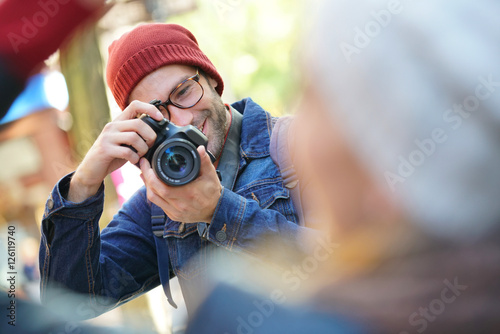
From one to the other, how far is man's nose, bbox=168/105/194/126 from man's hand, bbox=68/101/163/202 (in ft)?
0.92

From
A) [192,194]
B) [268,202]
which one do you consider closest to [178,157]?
[192,194]

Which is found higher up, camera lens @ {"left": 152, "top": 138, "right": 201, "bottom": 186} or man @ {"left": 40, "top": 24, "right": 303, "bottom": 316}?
camera lens @ {"left": 152, "top": 138, "right": 201, "bottom": 186}

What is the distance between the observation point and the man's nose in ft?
6.80

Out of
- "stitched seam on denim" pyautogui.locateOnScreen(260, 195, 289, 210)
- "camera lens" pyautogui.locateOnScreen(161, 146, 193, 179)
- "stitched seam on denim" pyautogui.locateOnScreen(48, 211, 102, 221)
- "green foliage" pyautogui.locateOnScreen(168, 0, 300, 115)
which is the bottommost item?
"green foliage" pyautogui.locateOnScreen(168, 0, 300, 115)

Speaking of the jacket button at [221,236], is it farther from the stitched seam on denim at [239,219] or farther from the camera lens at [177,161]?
the camera lens at [177,161]

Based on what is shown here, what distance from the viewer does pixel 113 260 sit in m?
1.99

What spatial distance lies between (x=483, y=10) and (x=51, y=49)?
85.7 inches

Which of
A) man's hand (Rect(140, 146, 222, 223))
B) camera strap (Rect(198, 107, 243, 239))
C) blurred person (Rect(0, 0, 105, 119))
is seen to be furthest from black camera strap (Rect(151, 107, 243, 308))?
blurred person (Rect(0, 0, 105, 119))

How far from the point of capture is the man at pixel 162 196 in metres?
1.64

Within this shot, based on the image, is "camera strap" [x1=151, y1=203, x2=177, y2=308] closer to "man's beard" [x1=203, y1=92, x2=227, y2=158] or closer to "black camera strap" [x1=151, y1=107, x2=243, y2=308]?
"black camera strap" [x1=151, y1=107, x2=243, y2=308]

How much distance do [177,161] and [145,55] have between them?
728 mm

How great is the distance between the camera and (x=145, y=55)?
6.97 ft

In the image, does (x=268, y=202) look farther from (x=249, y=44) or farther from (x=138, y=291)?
(x=249, y=44)

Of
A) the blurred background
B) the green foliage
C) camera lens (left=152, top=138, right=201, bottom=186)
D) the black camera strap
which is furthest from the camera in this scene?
the green foliage
